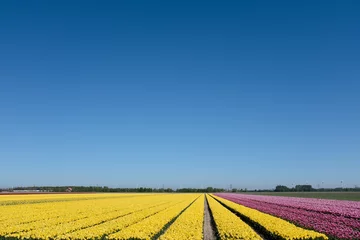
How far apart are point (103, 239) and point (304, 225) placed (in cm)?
1150

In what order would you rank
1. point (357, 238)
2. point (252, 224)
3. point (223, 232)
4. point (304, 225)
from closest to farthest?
point (357, 238) → point (223, 232) → point (304, 225) → point (252, 224)

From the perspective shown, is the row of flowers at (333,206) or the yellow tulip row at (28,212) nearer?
the yellow tulip row at (28,212)

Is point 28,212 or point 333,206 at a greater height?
point 333,206

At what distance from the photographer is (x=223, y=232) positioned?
1697 centimetres

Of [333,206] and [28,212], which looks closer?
[28,212]

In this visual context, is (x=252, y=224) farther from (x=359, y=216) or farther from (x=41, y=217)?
(x=41, y=217)

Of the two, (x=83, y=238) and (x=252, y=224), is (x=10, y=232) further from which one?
(x=252, y=224)

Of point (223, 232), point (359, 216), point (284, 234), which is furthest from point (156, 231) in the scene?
point (359, 216)

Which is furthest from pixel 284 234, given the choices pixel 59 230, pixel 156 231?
pixel 59 230

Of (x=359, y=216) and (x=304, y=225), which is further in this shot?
(x=359, y=216)

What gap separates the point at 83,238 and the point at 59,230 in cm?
288

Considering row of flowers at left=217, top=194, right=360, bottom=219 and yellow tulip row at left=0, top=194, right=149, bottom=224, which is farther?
row of flowers at left=217, top=194, right=360, bottom=219

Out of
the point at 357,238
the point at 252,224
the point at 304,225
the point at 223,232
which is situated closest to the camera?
the point at 357,238

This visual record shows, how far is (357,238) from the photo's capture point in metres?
15.2
